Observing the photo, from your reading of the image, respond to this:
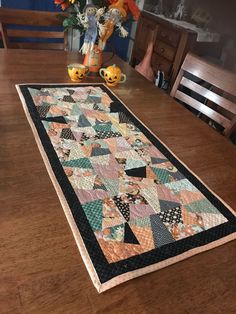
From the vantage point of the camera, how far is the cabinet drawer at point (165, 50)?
9.17 ft

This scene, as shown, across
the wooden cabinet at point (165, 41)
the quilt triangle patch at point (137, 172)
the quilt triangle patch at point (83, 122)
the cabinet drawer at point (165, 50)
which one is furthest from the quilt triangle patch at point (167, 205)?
the cabinet drawer at point (165, 50)

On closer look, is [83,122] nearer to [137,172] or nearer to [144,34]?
[137,172]

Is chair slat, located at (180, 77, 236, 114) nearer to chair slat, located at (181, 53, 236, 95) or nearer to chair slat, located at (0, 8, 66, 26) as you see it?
chair slat, located at (181, 53, 236, 95)

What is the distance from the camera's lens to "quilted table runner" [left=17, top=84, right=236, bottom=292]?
62cm

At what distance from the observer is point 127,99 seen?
4.26 feet

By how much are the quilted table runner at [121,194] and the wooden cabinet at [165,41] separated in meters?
1.82

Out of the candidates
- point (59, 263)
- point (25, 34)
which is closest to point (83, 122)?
point (59, 263)

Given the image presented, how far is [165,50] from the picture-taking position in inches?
113

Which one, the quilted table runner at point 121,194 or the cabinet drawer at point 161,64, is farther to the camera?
the cabinet drawer at point 161,64

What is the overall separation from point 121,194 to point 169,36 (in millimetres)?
2451

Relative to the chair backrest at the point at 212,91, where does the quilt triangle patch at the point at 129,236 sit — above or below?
below

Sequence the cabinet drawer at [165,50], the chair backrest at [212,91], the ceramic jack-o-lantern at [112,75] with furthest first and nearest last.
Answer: the cabinet drawer at [165,50] → the ceramic jack-o-lantern at [112,75] → the chair backrest at [212,91]

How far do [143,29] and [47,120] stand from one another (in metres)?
2.61

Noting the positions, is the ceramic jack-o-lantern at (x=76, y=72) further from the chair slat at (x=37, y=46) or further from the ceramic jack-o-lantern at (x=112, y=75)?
the chair slat at (x=37, y=46)
